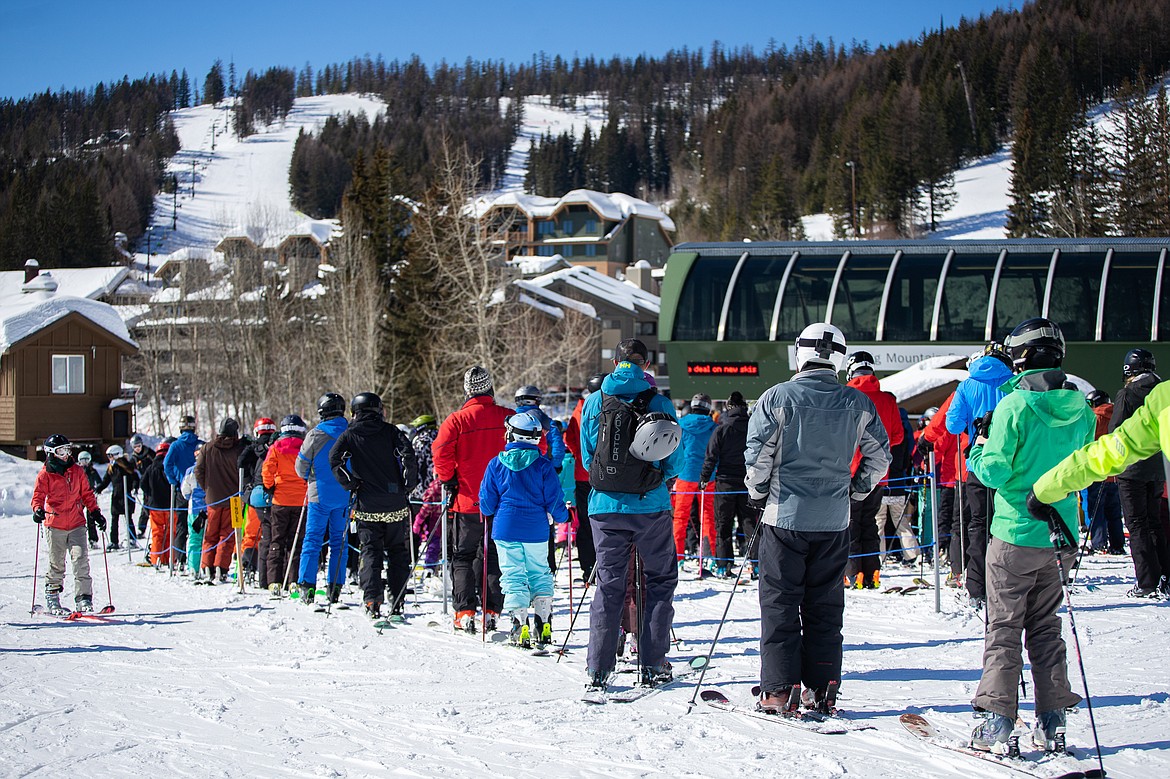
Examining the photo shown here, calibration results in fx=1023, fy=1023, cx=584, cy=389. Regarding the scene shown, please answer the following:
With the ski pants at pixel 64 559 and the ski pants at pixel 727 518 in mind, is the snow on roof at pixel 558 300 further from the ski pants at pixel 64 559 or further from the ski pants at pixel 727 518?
the ski pants at pixel 64 559

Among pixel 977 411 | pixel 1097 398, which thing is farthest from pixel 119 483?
pixel 1097 398

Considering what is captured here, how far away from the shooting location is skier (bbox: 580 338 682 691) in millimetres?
5855

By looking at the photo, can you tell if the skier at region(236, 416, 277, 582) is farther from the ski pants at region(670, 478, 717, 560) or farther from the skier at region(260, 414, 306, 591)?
the ski pants at region(670, 478, 717, 560)

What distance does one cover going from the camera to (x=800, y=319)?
61.1ft

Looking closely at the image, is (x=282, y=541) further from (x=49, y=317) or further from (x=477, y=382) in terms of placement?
(x=49, y=317)

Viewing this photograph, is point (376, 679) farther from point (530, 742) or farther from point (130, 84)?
point (130, 84)

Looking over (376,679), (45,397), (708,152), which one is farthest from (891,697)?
(708,152)

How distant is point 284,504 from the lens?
10383 millimetres

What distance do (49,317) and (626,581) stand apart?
3447 centimetres

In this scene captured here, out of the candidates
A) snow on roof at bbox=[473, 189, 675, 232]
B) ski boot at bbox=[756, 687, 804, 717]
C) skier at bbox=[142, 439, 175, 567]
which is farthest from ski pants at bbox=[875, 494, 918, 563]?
snow on roof at bbox=[473, 189, 675, 232]

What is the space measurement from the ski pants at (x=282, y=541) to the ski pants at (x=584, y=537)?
2.82m

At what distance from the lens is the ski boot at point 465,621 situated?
26.2 ft

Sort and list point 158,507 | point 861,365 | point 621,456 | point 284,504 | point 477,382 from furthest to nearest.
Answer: point 158,507, point 284,504, point 861,365, point 477,382, point 621,456

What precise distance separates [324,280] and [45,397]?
13.1 m
